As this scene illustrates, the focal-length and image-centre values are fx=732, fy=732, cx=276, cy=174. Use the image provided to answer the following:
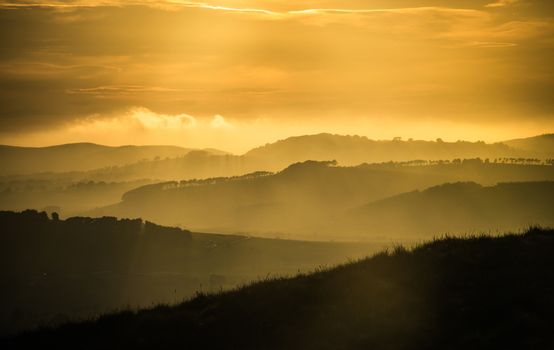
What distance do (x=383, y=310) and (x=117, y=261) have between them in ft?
529

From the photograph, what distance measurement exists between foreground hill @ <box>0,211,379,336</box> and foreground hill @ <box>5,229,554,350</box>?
336ft

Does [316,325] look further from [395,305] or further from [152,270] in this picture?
[152,270]

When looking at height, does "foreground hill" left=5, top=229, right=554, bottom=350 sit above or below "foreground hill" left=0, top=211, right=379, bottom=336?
above

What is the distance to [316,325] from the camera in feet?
65.9

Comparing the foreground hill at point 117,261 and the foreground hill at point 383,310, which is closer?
the foreground hill at point 383,310

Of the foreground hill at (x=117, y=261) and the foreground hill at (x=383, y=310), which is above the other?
the foreground hill at (x=383, y=310)

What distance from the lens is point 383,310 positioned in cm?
2022

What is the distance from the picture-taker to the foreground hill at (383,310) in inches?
739

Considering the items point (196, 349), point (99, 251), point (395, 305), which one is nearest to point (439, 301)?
point (395, 305)

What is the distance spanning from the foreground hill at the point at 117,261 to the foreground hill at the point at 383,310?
336 feet

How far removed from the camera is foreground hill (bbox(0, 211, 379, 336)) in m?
134

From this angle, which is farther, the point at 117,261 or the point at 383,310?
the point at 117,261

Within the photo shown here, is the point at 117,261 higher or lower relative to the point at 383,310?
lower

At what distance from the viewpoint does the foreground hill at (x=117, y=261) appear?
133750 mm
